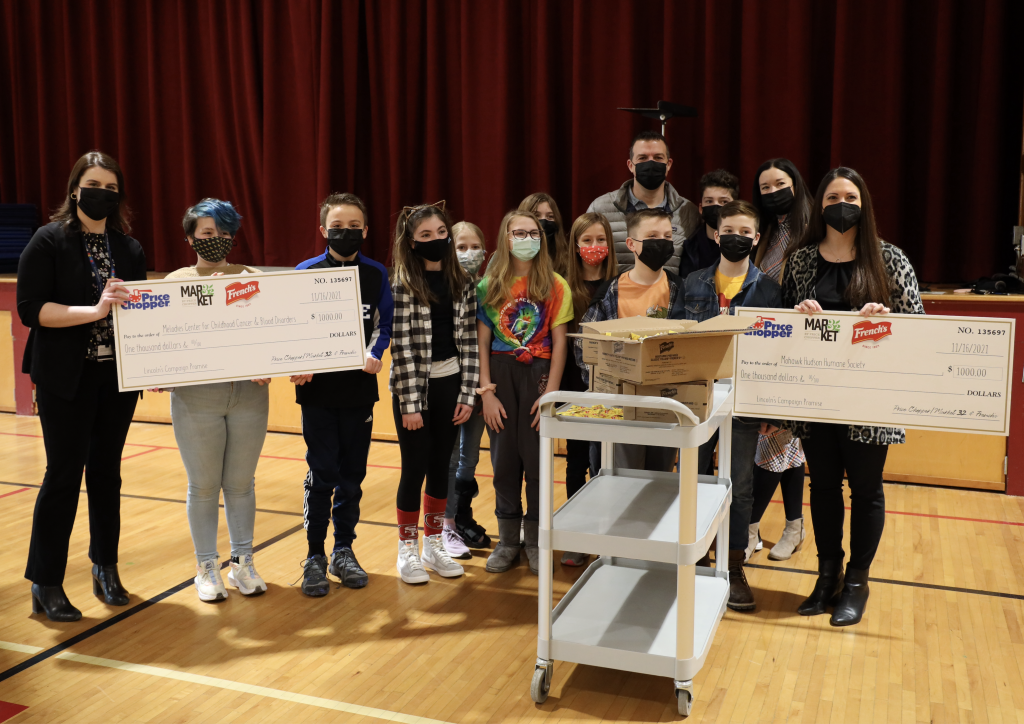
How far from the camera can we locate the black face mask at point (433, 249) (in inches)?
131

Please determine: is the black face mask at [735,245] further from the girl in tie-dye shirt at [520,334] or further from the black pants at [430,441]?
the black pants at [430,441]

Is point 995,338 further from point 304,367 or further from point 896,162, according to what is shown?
point 896,162

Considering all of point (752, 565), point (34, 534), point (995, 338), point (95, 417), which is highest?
point (995, 338)

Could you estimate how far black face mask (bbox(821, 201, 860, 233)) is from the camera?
287 centimetres

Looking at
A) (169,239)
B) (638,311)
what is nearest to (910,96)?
(638,311)

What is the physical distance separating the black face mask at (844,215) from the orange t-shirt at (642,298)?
659 mm

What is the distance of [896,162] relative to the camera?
5062 millimetres

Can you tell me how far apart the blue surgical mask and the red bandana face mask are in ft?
0.71

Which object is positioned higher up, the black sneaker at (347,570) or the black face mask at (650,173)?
the black face mask at (650,173)

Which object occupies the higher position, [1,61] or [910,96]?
[1,61]

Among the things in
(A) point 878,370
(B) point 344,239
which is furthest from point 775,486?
(B) point 344,239

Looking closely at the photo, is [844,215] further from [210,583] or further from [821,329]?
[210,583]

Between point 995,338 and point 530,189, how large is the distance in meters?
3.87

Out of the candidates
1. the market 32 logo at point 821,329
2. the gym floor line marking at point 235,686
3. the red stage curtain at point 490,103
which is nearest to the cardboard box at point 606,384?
the market 32 logo at point 821,329
